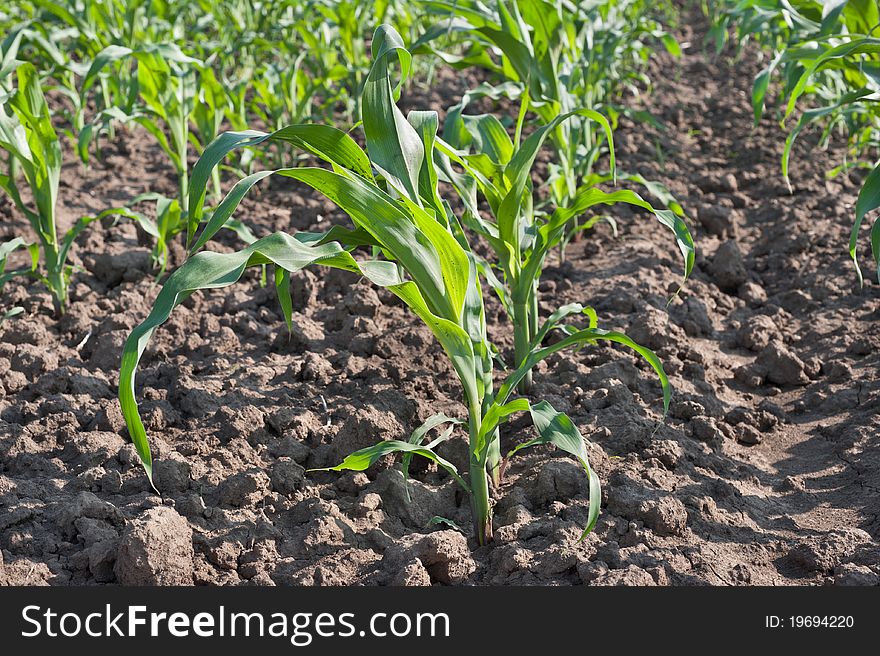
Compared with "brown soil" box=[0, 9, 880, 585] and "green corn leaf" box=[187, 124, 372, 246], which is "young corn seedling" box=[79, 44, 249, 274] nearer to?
"brown soil" box=[0, 9, 880, 585]

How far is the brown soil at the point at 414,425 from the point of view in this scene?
1779 millimetres

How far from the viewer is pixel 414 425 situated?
2248mm

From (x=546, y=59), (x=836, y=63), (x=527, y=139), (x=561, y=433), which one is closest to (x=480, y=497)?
(x=561, y=433)

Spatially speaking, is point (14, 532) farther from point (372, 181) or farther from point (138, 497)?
point (372, 181)

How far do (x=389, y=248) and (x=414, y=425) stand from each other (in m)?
0.75

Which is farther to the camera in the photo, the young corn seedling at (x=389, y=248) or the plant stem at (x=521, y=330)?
the plant stem at (x=521, y=330)

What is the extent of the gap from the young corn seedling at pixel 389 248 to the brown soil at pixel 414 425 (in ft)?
0.73

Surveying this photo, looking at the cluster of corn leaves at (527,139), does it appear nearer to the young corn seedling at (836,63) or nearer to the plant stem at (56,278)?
the young corn seedling at (836,63)

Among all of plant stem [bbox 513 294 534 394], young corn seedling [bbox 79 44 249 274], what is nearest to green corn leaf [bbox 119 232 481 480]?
plant stem [bbox 513 294 534 394]

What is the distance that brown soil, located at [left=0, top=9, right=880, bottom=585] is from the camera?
178 centimetres

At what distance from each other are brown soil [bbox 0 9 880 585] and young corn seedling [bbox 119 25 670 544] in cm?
22

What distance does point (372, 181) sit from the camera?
1.64 meters

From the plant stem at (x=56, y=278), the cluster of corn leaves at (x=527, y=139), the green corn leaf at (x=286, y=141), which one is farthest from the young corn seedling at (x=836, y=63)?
the plant stem at (x=56, y=278)

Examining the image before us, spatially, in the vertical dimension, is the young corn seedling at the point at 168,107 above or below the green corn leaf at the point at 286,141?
above
